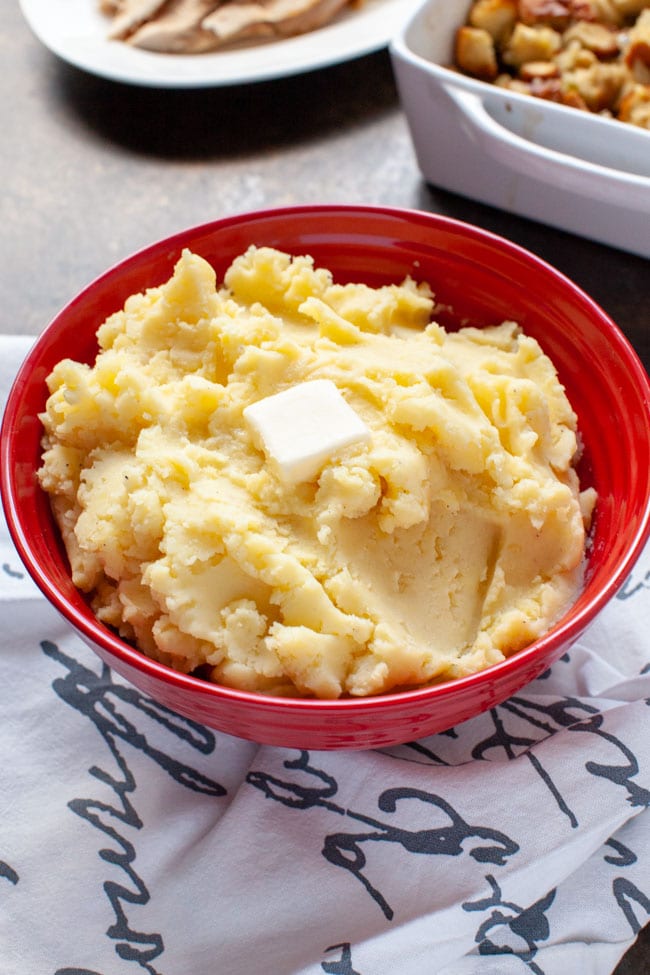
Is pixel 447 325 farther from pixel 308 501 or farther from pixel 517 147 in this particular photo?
pixel 308 501

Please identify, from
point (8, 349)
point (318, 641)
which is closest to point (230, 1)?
point (8, 349)

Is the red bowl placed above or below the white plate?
below

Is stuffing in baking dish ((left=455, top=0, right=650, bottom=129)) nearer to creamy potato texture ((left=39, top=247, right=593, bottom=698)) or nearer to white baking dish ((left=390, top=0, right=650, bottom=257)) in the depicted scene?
white baking dish ((left=390, top=0, right=650, bottom=257))

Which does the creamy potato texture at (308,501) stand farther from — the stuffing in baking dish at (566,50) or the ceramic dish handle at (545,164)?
the stuffing in baking dish at (566,50)

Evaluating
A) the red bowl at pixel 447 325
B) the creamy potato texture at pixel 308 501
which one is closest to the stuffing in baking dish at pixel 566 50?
the red bowl at pixel 447 325

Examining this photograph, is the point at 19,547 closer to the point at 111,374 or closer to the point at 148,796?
the point at 111,374

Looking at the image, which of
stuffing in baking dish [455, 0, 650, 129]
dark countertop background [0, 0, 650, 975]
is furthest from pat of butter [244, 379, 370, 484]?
stuffing in baking dish [455, 0, 650, 129]
